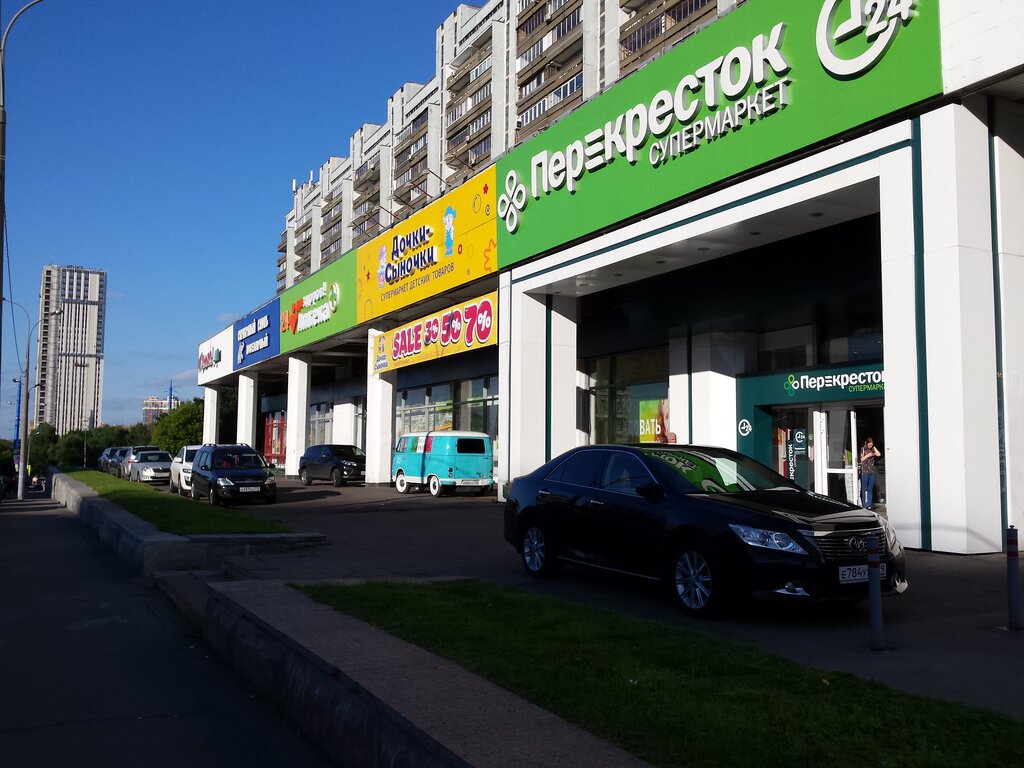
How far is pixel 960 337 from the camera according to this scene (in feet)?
38.6

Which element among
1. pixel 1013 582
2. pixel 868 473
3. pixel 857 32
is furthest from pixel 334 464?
pixel 1013 582

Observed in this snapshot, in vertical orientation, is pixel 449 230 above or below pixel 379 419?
above

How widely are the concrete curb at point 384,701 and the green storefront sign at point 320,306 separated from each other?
27.3 metres

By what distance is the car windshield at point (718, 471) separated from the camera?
8.72m

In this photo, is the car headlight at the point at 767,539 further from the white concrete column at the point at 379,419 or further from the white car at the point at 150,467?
the white car at the point at 150,467

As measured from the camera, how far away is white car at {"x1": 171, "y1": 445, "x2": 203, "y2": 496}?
28.3 meters

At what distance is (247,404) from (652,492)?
45.9m

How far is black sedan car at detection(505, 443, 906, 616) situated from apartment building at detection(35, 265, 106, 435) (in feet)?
278

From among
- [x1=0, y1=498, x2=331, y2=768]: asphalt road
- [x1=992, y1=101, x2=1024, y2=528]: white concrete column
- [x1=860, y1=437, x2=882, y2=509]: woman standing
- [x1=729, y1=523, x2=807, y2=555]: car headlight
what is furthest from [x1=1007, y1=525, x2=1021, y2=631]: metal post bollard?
[x1=860, y1=437, x2=882, y2=509]: woman standing

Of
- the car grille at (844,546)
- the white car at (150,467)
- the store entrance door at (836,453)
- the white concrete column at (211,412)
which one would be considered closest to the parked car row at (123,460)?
the white car at (150,467)

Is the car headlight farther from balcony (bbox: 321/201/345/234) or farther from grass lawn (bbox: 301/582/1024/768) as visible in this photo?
balcony (bbox: 321/201/345/234)

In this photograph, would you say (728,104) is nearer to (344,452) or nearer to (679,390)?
(679,390)

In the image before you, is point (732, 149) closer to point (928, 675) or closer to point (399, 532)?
point (399, 532)

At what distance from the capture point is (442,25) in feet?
308
